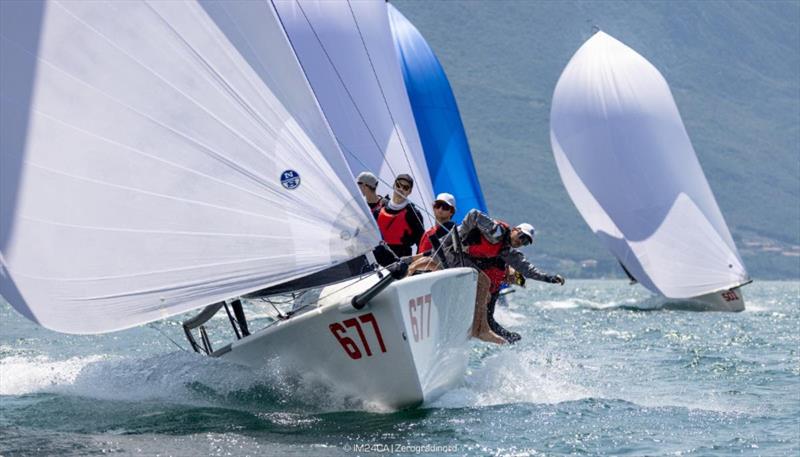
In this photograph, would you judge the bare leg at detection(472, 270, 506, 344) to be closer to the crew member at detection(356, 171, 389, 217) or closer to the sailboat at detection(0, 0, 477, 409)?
the crew member at detection(356, 171, 389, 217)

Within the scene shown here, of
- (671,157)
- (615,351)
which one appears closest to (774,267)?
(671,157)

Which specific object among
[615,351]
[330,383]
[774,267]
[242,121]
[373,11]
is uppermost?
[373,11]

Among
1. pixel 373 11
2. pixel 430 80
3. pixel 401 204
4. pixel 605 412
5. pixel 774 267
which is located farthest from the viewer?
pixel 774 267

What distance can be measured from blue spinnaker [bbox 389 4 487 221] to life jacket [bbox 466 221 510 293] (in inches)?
369

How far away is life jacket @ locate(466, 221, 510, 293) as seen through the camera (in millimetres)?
9242

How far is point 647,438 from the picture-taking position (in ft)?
25.8

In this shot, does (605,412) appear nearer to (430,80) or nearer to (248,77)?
(248,77)

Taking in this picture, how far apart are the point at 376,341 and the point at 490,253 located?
1.73 meters

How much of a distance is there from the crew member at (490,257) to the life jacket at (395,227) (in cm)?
50

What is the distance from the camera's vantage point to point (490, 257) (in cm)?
935

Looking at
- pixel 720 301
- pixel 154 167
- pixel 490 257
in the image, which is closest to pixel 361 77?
pixel 490 257

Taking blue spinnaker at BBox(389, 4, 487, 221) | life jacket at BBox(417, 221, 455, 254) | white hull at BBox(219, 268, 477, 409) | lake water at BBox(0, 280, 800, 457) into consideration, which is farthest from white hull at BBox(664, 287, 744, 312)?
white hull at BBox(219, 268, 477, 409)

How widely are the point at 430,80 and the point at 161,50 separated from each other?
1183cm

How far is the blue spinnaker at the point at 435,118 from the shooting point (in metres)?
19.1
